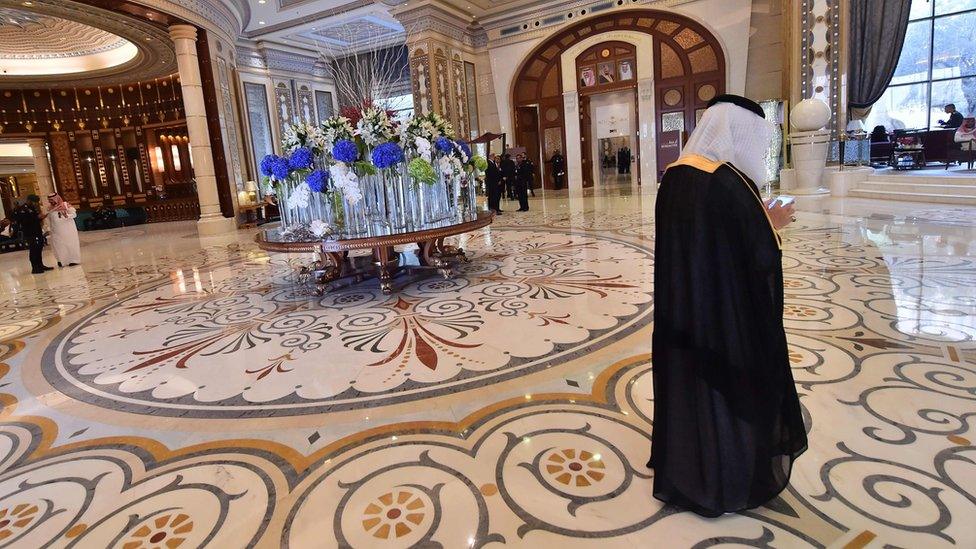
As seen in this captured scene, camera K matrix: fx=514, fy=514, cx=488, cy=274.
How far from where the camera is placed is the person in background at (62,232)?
7.00 meters

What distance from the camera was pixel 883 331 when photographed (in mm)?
2516

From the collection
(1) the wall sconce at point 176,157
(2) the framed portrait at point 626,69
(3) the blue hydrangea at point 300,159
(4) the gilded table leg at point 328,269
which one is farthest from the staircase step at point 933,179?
(1) the wall sconce at point 176,157

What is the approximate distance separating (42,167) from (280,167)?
52.0ft

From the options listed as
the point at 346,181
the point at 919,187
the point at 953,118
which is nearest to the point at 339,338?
the point at 346,181

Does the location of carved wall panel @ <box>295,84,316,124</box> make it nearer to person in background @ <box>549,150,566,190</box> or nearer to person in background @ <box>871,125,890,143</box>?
person in background @ <box>549,150,566,190</box>

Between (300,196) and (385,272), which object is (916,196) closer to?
(385,272)

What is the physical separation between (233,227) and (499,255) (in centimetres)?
747

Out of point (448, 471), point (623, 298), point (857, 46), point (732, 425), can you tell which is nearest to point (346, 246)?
point (623, 298)

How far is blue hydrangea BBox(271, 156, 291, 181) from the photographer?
392cm

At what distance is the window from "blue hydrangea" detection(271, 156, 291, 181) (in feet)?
36.5

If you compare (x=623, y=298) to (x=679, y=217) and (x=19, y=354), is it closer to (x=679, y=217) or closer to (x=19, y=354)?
(x=679, y=217)

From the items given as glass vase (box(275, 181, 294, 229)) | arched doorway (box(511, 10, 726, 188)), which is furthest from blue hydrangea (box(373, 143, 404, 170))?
arched doorway (box(511, 10, 726, 188))

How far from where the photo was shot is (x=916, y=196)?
6.60 m

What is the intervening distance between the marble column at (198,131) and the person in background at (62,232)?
283cm
